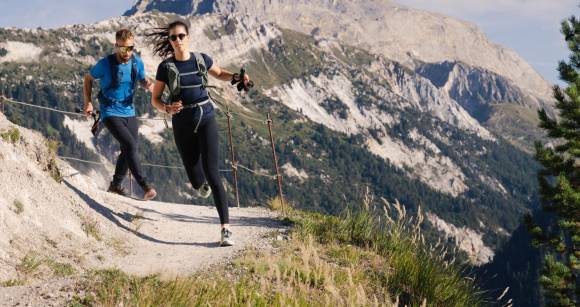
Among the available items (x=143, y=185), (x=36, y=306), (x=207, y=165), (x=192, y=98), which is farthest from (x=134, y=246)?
(x=36, y=306)

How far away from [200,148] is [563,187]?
57.8 feet

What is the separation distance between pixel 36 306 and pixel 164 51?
4740mm

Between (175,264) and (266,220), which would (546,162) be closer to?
(266,220)

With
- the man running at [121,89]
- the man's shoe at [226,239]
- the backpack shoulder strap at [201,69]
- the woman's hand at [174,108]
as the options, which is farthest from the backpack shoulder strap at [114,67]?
the man's shoe at [226,239]

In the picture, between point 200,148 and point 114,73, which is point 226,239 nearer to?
point 200,148

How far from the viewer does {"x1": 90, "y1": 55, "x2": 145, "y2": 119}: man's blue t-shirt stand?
28.2 feet

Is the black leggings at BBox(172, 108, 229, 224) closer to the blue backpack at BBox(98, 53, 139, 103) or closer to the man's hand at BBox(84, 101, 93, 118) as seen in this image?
the blue backpack at BBox(98, 53, 139, 103)

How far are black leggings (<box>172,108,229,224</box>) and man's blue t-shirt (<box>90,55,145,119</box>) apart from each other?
5.19 ft

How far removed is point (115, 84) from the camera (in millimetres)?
8688

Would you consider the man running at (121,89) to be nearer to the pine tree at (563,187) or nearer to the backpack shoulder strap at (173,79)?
the backpack shoulder strap at (173,79)

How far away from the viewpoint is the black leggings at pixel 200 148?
297 inches

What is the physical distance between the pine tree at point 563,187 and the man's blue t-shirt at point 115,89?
16933 millimetres

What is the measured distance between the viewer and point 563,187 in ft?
68.8

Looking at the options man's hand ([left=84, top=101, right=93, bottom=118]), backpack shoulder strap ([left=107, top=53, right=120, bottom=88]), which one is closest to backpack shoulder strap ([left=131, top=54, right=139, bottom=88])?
backpack shoulder strap ([left=107, top=53, right=120, bottom=88])
